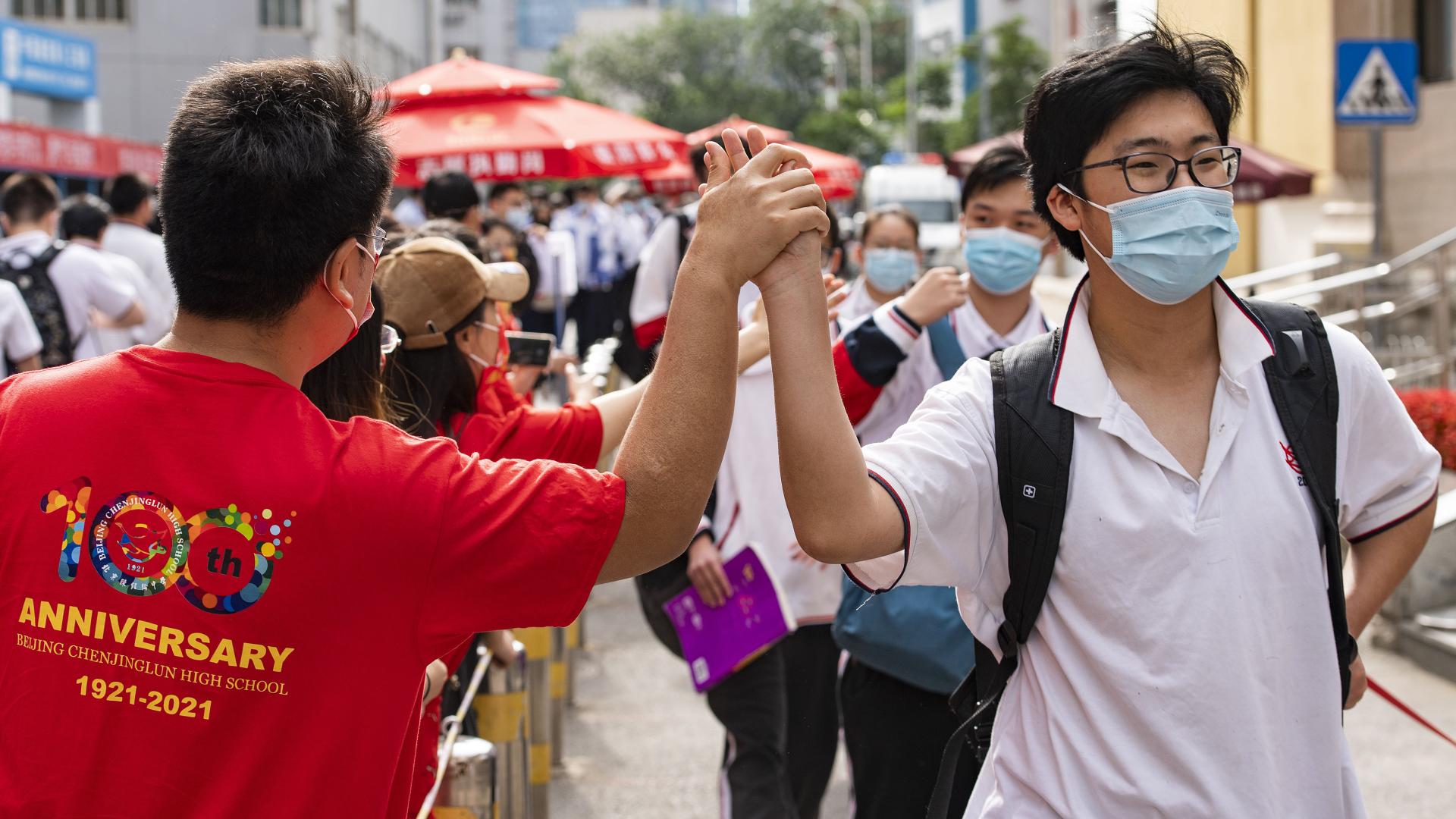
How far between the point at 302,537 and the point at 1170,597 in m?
1.24

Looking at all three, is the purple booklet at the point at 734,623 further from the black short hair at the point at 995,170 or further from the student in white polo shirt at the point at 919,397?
the black short hair at the point at 995,170

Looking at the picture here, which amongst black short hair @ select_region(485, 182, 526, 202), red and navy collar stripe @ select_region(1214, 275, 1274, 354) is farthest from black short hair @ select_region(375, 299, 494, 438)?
black short hair @ select_region(485, 182, 526, 202)

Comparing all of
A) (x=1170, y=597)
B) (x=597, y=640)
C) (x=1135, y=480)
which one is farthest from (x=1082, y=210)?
(x=597, y=640)

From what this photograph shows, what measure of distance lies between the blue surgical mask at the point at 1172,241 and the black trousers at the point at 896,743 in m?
1.52

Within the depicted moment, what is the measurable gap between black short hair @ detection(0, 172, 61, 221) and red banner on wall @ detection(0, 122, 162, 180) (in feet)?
45.3

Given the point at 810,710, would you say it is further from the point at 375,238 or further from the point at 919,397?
the point at 375,238

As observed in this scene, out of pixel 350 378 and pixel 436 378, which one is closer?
pixel 350 378

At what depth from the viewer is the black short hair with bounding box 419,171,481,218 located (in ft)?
23.6

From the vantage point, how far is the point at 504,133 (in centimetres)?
858

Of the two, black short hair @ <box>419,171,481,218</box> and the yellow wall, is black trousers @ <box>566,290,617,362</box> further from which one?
black short hair @ <box>419,171,481,218</box>

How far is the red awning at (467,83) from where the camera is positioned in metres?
8.80

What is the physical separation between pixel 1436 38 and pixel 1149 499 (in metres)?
14.0

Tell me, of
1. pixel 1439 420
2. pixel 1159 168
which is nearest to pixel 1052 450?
Answer: pixel 1159 168

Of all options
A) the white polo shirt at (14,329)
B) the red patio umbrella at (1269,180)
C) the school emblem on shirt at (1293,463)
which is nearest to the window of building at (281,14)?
the red patio umbrella at (1269,180)
